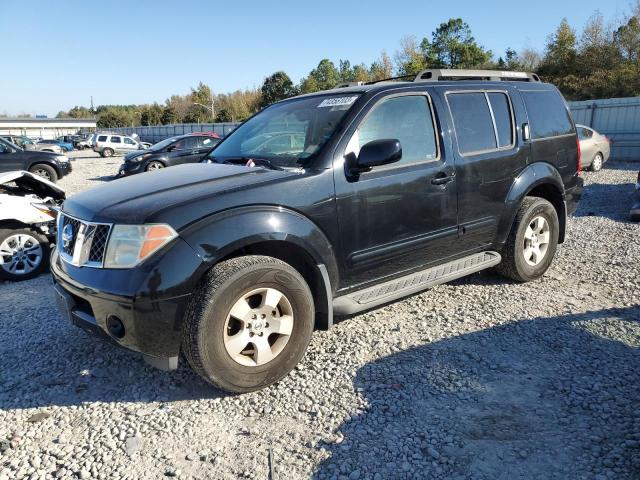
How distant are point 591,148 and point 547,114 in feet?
33.8

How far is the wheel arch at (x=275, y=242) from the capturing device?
9.45ft

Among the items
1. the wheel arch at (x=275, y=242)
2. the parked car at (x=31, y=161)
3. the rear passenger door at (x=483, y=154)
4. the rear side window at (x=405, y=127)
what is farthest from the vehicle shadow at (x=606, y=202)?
the parked car at (x=31, y=161)

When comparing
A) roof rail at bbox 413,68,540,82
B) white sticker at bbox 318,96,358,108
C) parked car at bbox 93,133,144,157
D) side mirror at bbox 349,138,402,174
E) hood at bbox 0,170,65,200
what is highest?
parked car at bbox 93,133,144,157

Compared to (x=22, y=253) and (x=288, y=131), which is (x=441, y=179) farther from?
(x=22, y=253)

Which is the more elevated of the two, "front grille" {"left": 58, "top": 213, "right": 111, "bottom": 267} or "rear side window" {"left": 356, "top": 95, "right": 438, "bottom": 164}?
"rear side window" {"left": 356, "top": 95, "right": 438, "bottom": 164}

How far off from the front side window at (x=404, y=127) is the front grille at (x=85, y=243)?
70.0 inches

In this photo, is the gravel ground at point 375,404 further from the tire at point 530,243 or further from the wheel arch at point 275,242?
the wheel arch at point 275,242

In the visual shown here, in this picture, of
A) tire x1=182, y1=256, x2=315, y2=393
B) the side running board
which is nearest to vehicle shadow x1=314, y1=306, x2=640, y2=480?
the side running board

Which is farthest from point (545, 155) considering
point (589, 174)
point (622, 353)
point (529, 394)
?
point (589, 174)

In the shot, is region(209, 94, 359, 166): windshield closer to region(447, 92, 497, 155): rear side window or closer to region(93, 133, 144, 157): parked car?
region(447, 92, 497, 155): rear side window

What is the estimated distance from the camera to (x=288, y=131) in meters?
4.02

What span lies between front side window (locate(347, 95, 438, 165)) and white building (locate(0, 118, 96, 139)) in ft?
328

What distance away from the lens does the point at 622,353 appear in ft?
11.4

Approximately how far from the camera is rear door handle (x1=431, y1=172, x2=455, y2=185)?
3918 millimetres
